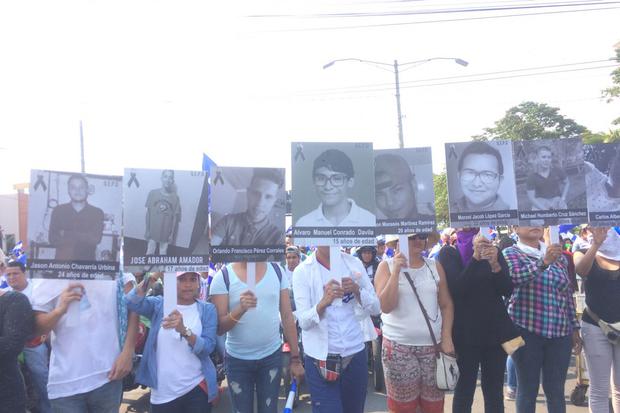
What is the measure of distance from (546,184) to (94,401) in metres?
3.84

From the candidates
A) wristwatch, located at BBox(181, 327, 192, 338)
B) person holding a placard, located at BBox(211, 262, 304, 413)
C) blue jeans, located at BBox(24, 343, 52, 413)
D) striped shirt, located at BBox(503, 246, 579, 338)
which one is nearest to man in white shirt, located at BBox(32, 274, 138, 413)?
wristwatch, located at BBox(181, 327, 192, 338)

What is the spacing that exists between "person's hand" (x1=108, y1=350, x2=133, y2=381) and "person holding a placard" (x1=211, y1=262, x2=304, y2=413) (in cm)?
67

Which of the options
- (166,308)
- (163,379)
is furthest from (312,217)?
(163,379)

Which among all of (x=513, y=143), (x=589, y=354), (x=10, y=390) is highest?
(x=513, y=143)

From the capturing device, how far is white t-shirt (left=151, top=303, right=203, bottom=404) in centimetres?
352

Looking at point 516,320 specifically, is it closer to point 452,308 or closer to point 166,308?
point 452,308

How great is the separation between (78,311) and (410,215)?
2.51 meters

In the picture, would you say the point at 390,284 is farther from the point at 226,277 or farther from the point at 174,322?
the point at 174,322

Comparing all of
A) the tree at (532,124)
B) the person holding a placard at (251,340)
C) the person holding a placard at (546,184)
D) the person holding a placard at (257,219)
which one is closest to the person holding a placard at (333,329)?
the person holding a placard at (251,340)

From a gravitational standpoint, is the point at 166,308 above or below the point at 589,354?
above

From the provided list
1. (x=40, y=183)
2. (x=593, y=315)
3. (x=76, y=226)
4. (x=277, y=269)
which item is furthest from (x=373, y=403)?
(x=40, y=183)

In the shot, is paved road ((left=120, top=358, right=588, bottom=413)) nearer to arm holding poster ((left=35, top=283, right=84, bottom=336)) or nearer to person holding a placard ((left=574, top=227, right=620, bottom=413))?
person holding a placard ((left=574, top=227, right=620, bottom=413))

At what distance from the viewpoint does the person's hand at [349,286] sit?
388cm

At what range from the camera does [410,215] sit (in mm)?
4129
